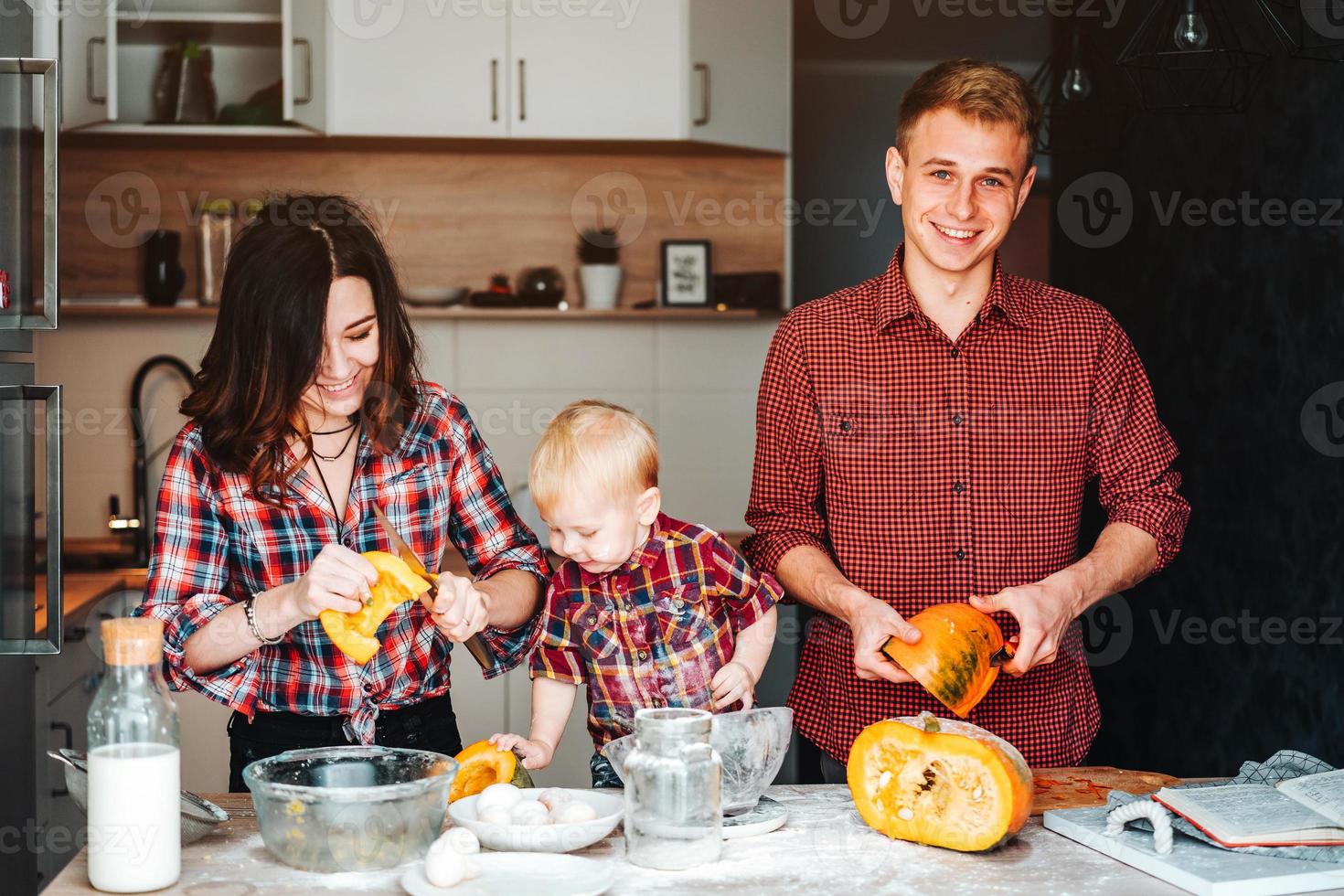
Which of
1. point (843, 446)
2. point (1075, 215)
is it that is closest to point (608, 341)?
point (1075, 215)

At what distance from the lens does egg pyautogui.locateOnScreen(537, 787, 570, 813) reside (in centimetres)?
139

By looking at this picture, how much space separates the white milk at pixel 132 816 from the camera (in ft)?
3.99

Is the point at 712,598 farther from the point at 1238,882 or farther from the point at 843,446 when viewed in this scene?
the point at 1238,882

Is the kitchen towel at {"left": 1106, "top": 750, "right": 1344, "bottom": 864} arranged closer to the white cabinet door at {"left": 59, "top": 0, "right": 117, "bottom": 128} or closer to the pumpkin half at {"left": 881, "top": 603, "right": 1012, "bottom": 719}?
the pumpkin half at {"left": 881, "top": 603, "right": 1012, "bottom": 719}

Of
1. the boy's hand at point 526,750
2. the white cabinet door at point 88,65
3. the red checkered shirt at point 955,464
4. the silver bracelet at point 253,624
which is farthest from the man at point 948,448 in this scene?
the white cabinet door at point 88,65

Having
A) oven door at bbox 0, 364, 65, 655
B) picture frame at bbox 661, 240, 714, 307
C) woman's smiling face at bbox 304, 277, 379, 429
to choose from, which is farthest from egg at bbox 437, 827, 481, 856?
picture frame at bbox 661, 240, 714, 307

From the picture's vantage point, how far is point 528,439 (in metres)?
4.07

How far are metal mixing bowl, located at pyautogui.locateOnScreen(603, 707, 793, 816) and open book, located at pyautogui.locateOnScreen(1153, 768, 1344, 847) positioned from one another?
1.33 feet

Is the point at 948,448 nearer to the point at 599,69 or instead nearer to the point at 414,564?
the point at 414,564

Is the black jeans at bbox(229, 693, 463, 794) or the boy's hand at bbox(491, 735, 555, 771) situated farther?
the black jeans at bbox(229, 693, 463, 794)

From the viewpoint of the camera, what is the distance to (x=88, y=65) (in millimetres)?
3561

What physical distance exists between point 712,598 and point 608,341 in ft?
7.97

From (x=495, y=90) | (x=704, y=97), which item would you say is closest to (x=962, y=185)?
(x=704, y=97)

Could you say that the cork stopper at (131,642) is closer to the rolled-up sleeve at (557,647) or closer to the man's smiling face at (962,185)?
the rolled-up sleeve at (557,647)
